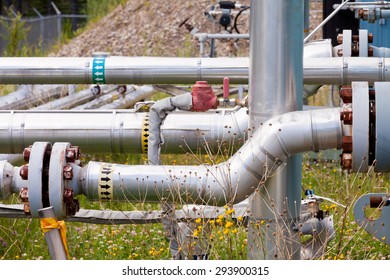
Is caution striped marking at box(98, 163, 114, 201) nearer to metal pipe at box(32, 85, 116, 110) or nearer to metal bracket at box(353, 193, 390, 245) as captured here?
metal bracket at box(353, 193, 390, 245)

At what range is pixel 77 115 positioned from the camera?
596cm

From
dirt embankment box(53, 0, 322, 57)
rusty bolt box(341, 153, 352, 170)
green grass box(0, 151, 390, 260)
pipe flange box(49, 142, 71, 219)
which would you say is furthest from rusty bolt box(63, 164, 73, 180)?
dirt embankment box(53, 0, 322, 57)

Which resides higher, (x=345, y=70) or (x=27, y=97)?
(x=345, y=70)

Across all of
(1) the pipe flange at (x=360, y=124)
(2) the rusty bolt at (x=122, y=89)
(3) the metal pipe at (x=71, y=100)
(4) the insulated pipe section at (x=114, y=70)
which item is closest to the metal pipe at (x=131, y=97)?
(2) the rusty bolt at (x=122, y=89)

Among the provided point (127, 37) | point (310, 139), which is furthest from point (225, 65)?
point (127, 37)

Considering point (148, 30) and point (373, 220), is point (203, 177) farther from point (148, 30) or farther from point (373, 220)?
point (148, 30)

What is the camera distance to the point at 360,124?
175 inches

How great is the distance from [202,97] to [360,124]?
110 cm

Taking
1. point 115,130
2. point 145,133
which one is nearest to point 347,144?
point 145,133

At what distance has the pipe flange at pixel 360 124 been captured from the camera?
14.6 ft

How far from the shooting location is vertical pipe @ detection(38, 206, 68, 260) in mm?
4613

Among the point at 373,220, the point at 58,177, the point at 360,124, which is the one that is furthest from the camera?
the point at 373,220
